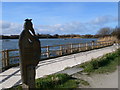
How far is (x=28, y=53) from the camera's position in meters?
4.86

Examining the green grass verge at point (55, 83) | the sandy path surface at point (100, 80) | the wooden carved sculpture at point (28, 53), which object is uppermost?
the wooden carved sculpture at point (28, 53)

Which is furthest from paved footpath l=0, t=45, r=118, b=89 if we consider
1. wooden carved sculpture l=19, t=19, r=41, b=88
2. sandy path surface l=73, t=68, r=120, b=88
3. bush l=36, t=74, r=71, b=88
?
sandy path surface l=73, t=68, r=120, b=88

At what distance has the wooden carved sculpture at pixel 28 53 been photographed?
15.9 feet

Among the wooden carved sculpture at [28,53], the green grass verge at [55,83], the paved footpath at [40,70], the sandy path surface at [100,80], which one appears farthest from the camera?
the paved footpath at [40,70]

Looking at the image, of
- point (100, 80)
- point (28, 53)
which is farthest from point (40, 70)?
point (28, 53)

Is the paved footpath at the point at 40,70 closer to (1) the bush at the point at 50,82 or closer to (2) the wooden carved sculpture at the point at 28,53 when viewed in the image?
(1) the bush at the point at 50,82

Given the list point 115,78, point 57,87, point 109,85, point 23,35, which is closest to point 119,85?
point 109,85

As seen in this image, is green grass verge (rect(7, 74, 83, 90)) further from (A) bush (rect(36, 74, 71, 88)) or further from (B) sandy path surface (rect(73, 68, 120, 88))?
(B) sandy path surface (rect(73, 68, 120, 88))

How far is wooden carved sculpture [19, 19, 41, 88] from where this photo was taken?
4848 mm

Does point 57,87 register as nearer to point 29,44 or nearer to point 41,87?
point 41,87

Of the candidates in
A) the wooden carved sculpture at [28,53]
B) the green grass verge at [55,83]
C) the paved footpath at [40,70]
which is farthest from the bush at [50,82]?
the paved footpath at [40,70]

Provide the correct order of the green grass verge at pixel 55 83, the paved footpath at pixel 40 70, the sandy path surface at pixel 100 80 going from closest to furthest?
the green grass verge at pixel 55 83 → the sandy path surface at pixel 100 80 → the paved footpath at pixel 40 70

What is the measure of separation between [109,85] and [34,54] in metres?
3.23

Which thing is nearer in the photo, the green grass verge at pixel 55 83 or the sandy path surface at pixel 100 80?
the green grass verge at pixel 55 83
